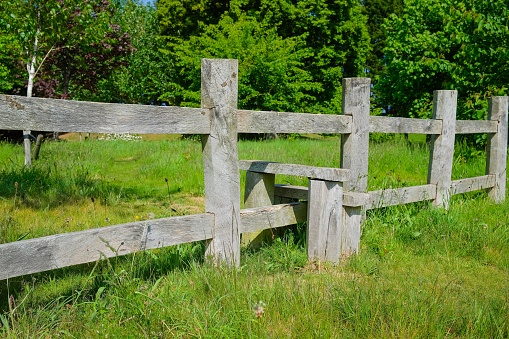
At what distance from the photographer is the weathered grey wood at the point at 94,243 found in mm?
2588

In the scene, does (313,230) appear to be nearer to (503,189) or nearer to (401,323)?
(401,323)

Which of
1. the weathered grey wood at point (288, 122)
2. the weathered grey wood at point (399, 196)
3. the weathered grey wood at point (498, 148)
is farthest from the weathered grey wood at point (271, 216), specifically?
the weathered grey wood at point (498, 148)

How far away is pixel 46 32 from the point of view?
9.56m

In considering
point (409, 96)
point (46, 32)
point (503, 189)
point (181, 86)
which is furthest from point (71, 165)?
point (181, 86)

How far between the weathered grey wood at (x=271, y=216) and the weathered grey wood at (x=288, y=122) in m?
0.65

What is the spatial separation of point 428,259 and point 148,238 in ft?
8.63

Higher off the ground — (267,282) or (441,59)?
(441,59)

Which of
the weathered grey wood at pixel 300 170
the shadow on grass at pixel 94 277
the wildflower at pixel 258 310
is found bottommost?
the shadow on grass at pixel 94 277

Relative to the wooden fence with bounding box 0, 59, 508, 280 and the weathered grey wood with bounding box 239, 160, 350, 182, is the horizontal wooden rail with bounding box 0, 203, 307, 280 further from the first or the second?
the weathered grey wood with bounding box 239, 160, 350, 182

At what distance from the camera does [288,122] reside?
161 inches

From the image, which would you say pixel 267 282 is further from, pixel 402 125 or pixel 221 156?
pixel 402 125

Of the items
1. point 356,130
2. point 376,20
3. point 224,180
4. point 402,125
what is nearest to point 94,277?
point 224,180

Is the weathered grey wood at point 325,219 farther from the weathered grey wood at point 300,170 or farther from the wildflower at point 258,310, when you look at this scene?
the wildflower at point 258,310

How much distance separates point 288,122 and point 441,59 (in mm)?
12288
